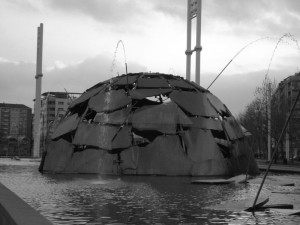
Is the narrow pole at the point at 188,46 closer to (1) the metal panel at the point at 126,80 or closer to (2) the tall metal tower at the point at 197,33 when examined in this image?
(2) the tall metal tower at the point at 197,33

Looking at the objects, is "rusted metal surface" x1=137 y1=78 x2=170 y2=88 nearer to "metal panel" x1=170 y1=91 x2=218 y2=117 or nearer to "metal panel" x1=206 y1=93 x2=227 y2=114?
"metal panel" x1=170 y1=91 x2=218 y2=117

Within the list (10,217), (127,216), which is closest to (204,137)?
(127,216)

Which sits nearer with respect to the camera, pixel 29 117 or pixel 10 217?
pixel 10 217

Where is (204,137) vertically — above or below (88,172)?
above

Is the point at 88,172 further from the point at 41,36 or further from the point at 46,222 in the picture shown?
the point at 41,36

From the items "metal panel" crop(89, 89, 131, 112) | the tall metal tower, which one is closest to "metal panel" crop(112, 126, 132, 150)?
"metal panel" crop(89, 89, 131, 112)

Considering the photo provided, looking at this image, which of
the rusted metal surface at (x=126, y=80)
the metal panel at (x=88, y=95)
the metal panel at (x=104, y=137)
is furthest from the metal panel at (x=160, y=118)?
the metal panel at (x=88, y=95)

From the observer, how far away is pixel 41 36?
41.3m

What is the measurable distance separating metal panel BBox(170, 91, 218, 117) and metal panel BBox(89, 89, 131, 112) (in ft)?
6.54

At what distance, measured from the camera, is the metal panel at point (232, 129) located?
20.1m

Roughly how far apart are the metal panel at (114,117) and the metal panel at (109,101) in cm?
23

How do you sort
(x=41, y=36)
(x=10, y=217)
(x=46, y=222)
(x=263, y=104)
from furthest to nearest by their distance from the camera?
(x=263, y=104) → (x=41, y=36) → (x=10, y=217) → (x=46, y=222)

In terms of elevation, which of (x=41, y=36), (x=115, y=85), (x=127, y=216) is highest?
(x=41, y=36)

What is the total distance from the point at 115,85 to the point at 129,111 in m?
1.86
